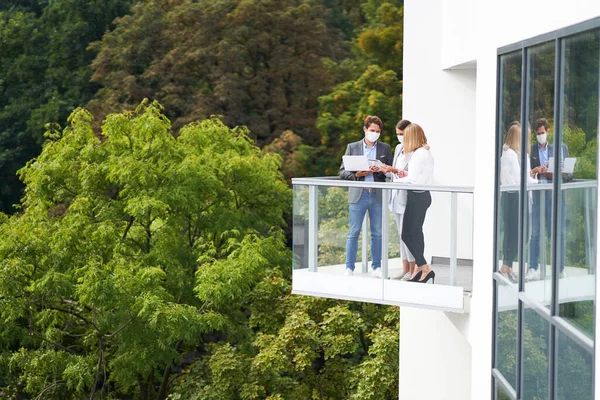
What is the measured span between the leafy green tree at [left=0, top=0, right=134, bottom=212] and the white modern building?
21.5 m

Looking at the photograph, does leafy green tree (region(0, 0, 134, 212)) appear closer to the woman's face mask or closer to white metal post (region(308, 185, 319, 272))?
white metal post (region(308, 185, 319, 272))

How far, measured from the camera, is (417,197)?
30.0ft

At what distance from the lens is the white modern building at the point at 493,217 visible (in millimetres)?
5230

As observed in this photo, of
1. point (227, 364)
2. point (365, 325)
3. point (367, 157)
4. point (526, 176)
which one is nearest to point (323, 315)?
point (365, 325)

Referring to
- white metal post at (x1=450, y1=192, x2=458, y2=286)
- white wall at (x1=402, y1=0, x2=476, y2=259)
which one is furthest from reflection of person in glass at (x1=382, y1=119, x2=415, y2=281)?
white wall at (x1=402, y1=0, x2=476, y2=259)

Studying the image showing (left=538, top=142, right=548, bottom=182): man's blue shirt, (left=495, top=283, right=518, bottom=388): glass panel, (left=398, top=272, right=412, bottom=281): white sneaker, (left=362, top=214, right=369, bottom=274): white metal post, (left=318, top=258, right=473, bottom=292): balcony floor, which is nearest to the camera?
(left=538, top=142, right=548, bottom=182): man's blue shirt

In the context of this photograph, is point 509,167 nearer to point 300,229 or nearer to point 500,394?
point 500,394

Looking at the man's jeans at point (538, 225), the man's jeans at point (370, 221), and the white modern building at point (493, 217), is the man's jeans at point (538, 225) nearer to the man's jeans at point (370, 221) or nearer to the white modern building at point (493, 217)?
the white modern building at point (493, 217)

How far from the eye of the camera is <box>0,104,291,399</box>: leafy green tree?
17.9m

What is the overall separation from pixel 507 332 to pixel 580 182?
2424mm

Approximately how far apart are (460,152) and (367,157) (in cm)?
198

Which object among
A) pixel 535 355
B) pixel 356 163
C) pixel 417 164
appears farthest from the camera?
pixel 356 163

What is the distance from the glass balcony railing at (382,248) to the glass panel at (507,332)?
1.24 meters

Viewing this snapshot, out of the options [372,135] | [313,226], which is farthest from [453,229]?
[313,226]
